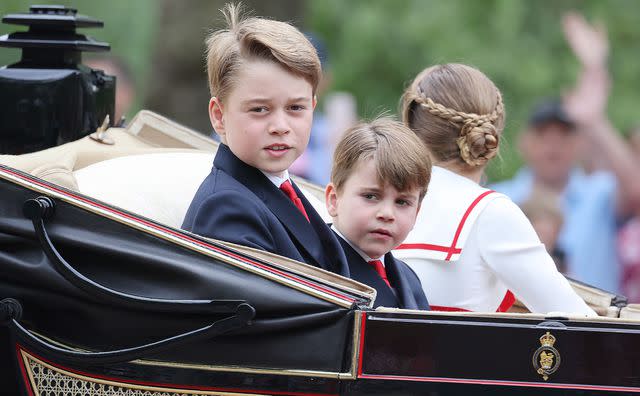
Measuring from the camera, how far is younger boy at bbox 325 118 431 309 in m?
2.93

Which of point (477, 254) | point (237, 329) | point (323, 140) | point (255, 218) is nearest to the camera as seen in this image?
point (237, 329)

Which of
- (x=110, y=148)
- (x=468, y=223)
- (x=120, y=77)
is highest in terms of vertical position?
(x=120, y=77)

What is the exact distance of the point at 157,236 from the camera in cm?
246

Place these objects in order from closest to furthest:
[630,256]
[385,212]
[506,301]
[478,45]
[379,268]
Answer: [385,212], [379,268], [506,301], [630,256], [478,45]

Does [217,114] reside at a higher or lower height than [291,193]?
higher

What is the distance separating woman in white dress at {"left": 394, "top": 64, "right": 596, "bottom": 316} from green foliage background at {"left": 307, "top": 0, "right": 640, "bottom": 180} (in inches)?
258

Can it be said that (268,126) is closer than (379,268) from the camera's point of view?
Yes

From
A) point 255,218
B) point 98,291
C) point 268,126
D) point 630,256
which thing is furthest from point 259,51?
point 630,256

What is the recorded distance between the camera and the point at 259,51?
283cm

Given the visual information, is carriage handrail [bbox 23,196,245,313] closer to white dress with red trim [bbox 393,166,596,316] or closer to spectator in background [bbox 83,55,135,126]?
white dress with red trim [bbox 393,166,596,316]

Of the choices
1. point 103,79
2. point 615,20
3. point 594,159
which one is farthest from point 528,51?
point 103,79

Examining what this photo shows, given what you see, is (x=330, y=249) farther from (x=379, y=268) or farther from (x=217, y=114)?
(x=217, y=114)

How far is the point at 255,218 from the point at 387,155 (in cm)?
44

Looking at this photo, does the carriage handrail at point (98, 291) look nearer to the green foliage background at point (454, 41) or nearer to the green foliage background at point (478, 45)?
the green foliage background at point (454, 41)
